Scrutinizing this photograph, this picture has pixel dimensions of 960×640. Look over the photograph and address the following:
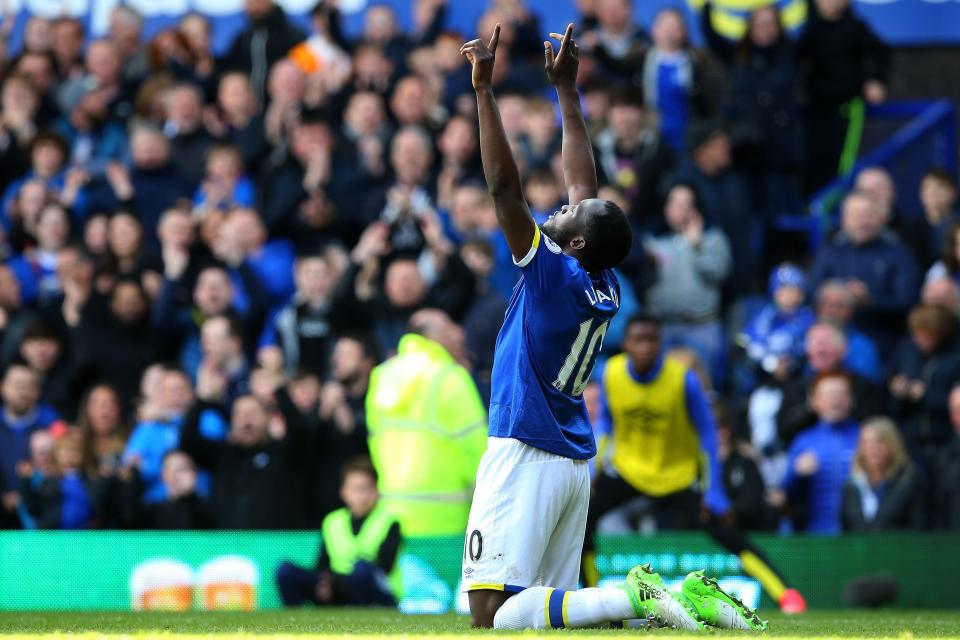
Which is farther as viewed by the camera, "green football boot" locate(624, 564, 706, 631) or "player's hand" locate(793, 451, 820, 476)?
"player's hand" locate(793, 451, 820, 476)

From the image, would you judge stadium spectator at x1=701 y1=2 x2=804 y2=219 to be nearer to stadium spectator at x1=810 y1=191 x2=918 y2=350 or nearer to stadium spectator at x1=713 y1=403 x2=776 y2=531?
stadium spectator at x1=810 y1=191 x2=918 y2=350

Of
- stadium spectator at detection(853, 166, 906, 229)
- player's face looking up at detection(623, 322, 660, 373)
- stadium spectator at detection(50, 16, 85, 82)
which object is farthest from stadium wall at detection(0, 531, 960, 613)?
stadium spectator at detection(50, 16, 85, 82)

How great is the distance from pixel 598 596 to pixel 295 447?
18.5 feet

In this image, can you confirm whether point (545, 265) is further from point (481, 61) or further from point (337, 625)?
point (337, 625)

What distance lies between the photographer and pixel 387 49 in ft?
51.3

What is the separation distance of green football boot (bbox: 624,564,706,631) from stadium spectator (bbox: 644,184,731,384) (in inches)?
271

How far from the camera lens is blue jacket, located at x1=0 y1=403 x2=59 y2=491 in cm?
1275

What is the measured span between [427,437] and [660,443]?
5.28 feet

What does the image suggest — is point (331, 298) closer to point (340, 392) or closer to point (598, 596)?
point (340, 392)

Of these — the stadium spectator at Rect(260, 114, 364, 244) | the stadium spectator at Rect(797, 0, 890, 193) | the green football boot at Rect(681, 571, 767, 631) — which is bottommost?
the green football boot at Rect(681, 571, 767, 631)

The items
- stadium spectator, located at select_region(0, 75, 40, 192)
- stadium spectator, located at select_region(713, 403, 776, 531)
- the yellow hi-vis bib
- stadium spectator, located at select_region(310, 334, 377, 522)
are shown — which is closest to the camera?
the yellow hi-vis bib

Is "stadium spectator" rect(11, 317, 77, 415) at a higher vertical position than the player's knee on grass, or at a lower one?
higher

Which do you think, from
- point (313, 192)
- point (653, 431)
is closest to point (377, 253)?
point (313, 192)

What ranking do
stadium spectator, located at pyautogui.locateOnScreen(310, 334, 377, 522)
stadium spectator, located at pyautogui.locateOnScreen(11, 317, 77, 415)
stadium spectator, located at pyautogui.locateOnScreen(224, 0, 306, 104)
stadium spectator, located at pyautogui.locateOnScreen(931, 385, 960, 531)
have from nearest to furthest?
stadium spectator, located at pyautogui.locateOnScreen(931, 385, 960, 531) < stadium spectator, located at pyautogui.locateOnScreen(310, 334, 377, 522) < stadium spectator, located at pyautogui.locateOnScreen(11, 317, 77, 415) < stadium spectator, located at pyautogui.locateOnScreen(224, 0, 306, 104)
